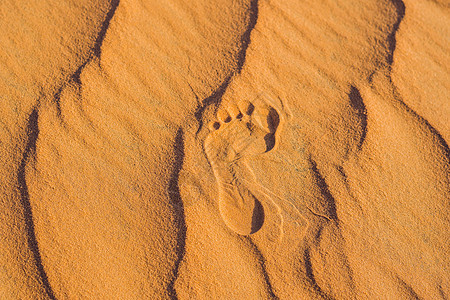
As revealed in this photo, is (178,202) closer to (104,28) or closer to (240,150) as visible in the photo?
(240,150)

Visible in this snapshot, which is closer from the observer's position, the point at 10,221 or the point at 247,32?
the point at 10,221

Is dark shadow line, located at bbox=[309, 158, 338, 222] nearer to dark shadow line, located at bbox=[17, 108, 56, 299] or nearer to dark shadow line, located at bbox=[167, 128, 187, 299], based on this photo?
dark shadow line, located at bbox=[167, 128, 187, 299]

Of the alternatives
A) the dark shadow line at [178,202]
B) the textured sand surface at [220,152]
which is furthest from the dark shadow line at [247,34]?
the dark shadow line at [178,202]

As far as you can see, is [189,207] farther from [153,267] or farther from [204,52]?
[204,52]

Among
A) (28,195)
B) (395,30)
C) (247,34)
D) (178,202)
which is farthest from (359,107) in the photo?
(28,195)

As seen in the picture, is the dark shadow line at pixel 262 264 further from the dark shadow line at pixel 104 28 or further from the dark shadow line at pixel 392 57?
the dark shadow line at pixel 104 28

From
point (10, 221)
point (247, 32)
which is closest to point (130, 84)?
point (247, 32)
